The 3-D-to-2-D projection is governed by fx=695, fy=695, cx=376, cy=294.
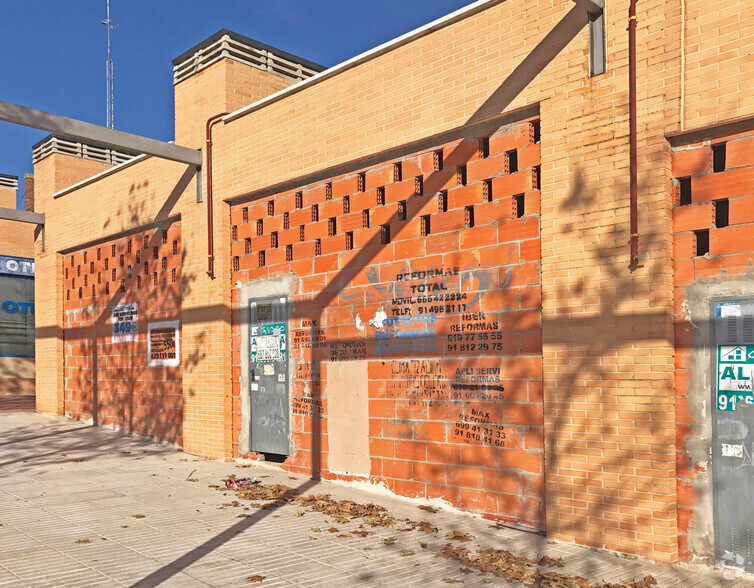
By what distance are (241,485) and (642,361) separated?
226 inches

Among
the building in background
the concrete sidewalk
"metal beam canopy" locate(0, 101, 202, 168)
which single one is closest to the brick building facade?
the concrete sidewalk

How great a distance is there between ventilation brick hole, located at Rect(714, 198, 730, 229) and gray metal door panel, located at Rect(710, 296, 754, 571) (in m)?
0.73

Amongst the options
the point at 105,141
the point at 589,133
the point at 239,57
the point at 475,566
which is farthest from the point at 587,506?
the point at 239,57

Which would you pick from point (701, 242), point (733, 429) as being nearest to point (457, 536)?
point (733, 429)

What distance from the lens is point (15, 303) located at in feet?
81.4

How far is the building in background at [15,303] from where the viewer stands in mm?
24016

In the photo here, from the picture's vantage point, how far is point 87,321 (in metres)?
15.9

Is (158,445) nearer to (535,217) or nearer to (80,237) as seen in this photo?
(80,237)

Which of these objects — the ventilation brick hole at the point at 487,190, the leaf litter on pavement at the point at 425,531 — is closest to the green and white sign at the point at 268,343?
the leaf litter on pavement at the point at 425,531

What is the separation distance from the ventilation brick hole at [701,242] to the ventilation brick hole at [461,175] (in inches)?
111

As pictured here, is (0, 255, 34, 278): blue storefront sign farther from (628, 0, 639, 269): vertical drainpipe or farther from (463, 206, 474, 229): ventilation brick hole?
(628, 0, 639, 269): vertical drainpipe

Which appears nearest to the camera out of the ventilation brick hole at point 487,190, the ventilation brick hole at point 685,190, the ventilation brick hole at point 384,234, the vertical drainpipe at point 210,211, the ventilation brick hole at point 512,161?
the ventilation brick hole at point 685,190

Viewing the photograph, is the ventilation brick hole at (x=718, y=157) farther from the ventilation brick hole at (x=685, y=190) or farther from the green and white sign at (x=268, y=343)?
the green and white sign at (x=268, y=343)

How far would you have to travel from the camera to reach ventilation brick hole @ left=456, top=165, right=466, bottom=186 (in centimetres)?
830
